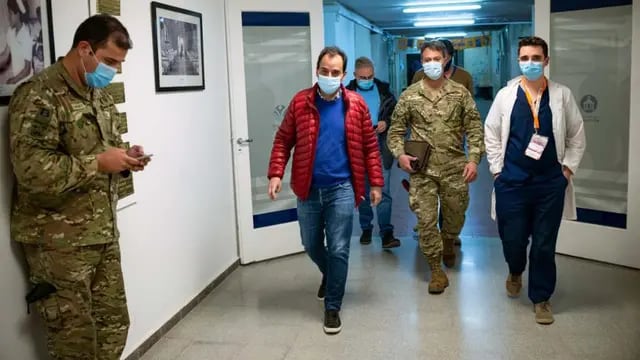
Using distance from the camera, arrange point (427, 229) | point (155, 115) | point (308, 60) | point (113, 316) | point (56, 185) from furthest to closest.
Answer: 1. point (308, 60)
2. point (427, 229)
3. point (155, 115)
4. point (113, 316)
5. point (56, 185)

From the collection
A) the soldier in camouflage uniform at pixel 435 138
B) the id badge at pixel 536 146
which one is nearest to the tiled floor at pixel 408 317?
the soldier in camouflage uniform at pixel 435 138

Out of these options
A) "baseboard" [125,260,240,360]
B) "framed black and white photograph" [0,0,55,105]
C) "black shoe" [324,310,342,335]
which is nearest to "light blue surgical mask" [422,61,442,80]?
"black shoe" [324,310,342,335]

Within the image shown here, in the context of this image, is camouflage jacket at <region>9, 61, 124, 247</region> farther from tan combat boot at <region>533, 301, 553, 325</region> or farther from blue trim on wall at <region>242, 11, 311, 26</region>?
blue trim on wall at <region>242, 11, 311, 26</region>

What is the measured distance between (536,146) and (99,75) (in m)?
2.22

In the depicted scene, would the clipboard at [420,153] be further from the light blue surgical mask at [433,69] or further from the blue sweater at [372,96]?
the light blue surgical mask at [433,69]

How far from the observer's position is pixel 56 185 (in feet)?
6.88

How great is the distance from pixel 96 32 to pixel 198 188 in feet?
6.19

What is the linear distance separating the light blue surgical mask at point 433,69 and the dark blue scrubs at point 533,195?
577 millimetres

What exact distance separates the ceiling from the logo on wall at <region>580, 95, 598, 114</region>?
4.95m

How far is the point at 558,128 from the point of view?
3.37 metres

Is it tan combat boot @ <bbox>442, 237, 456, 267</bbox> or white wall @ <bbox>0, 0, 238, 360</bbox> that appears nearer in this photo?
white wall @ <bbox>0, 0, 238, 360</bbox>

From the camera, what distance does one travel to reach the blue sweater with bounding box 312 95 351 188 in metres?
3.41

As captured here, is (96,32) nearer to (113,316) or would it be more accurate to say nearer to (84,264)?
(84,264)

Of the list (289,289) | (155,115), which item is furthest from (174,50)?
(289,289)
